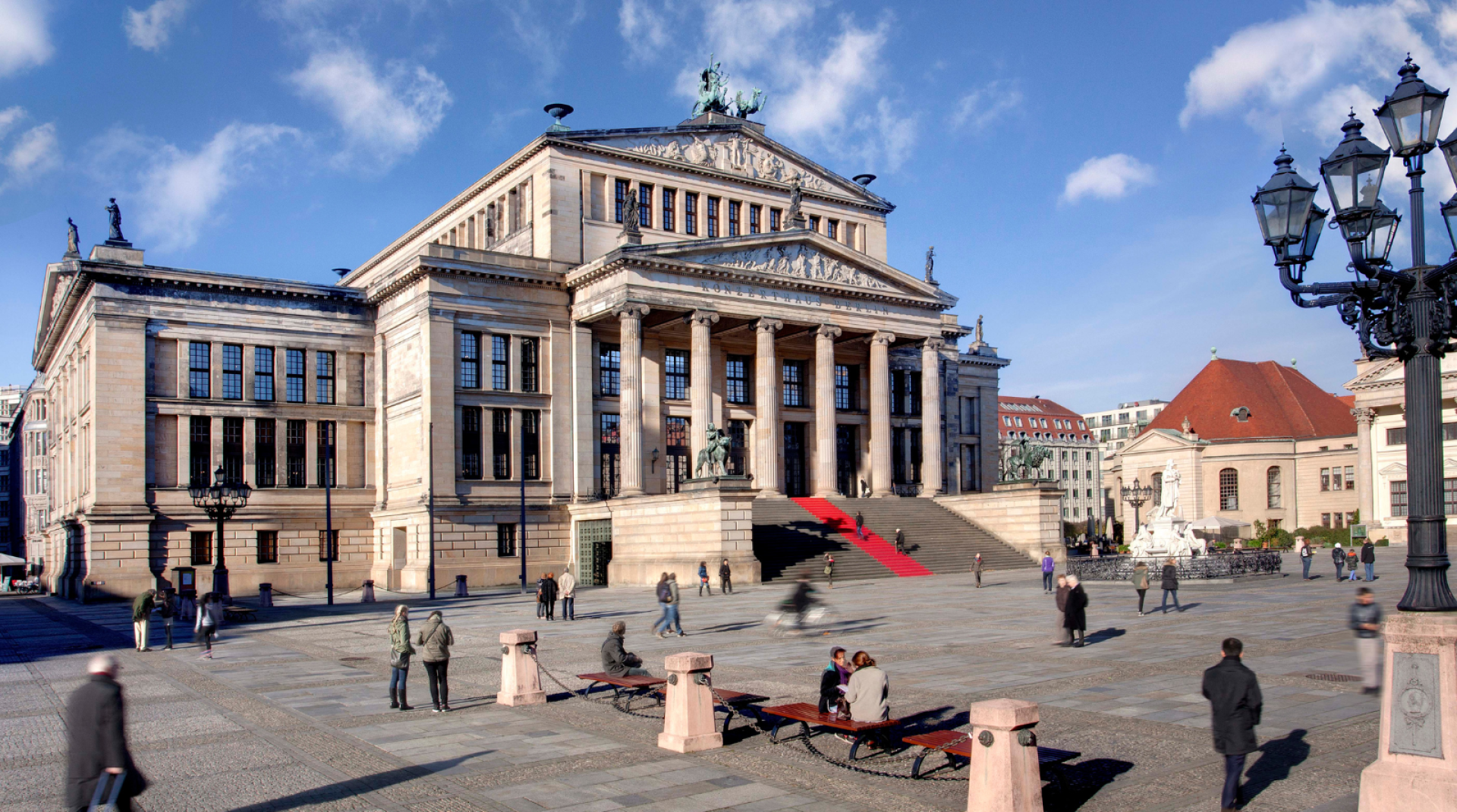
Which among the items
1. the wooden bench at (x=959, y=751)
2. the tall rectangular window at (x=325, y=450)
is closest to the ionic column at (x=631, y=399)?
the tall rectangular window at (x=325, y=450)

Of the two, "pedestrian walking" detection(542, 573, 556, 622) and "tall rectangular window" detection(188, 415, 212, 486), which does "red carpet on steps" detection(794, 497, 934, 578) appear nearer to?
"pedestrian walking" detection(542, 573, 556, 622)

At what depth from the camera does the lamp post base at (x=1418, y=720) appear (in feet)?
28.5

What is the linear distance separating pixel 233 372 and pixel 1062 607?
147ft

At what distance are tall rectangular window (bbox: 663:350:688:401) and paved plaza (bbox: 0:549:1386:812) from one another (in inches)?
1106

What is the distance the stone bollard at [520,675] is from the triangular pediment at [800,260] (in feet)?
115

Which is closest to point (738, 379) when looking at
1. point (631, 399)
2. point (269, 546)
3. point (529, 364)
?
point (631, 399)

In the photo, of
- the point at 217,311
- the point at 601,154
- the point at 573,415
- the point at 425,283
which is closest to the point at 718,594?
the point at 573,415

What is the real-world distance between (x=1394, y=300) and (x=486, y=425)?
46021 mm

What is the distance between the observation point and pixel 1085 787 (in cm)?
1156

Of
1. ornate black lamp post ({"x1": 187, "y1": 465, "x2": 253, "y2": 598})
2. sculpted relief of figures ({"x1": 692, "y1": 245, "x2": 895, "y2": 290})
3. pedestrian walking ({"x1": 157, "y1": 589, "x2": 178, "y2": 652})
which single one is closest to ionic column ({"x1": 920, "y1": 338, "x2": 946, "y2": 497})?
sculpted relief of figures ({"x1": 692, "y1": 245, "x2": 895, "y2": 290})

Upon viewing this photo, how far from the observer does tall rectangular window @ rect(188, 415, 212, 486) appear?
53594 mm

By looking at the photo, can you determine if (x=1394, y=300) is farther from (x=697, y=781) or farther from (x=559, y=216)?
(x=559, y=216)

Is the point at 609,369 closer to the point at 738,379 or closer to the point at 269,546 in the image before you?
the point at 738,379

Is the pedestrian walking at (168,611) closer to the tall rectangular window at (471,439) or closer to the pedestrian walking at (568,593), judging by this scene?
the pedestrian walking at (568,593)
